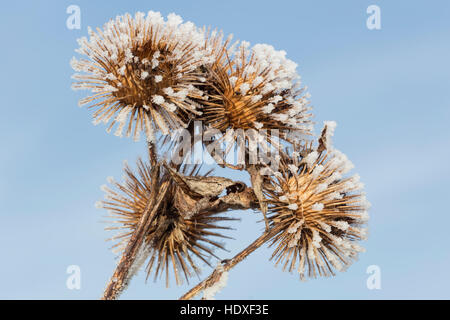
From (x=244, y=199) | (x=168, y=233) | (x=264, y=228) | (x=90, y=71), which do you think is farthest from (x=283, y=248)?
(x=90, y=71)

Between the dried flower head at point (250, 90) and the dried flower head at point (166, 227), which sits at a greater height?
the dried flower head at point (250, 90)

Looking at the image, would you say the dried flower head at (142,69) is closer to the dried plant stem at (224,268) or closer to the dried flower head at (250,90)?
the dried flower head at (250,90)

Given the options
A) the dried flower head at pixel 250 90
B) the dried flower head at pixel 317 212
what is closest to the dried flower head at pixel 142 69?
the dried flower head at pixel 250 90

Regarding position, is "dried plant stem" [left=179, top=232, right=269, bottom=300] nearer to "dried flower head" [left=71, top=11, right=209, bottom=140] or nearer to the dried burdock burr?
the dried burdock burr
